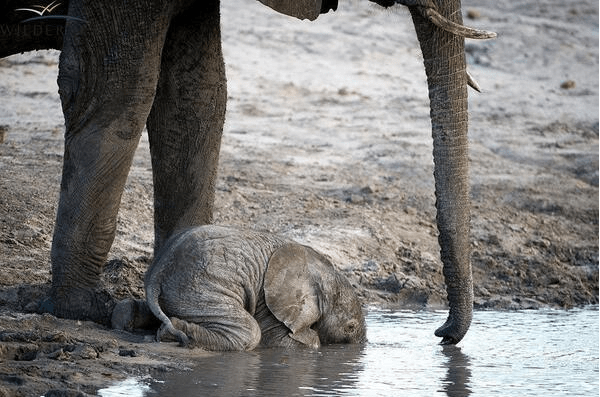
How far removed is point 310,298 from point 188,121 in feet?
4.47

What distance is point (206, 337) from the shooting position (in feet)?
21.5

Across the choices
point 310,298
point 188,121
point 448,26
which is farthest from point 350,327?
point 448,26

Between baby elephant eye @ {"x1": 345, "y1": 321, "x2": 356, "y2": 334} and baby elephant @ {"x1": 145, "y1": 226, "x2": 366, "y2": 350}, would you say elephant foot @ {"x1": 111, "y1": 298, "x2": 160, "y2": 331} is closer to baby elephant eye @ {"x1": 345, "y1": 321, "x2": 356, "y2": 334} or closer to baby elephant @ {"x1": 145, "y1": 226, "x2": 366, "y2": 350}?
baby elephant @ {"x1": 145, "y1": 226, "x2": 366, "y2": 350}

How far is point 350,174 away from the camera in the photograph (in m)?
11.6

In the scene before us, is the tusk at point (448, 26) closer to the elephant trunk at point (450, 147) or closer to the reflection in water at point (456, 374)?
the elephant trunk at point (450, 147)

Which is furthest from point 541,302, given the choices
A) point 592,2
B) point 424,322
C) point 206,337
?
point 592,2

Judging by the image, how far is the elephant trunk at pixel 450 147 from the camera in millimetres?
6664

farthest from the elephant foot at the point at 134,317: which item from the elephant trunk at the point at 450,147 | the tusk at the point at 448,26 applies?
the tusk at the point at 448,26

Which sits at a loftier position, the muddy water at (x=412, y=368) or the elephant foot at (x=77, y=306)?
the elephant foot at (x=77, y=306)

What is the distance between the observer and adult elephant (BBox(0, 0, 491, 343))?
669cm

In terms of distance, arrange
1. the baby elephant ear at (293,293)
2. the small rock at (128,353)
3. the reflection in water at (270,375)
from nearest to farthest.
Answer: the reflection in water at (270,375), the small rock at (128,353), the baby elephant ear at (293,293)

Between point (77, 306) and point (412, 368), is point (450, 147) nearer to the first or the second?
point (412, 368)

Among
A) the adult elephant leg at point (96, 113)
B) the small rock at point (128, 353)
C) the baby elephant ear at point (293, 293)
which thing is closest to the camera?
the small rock at point (128, 353)

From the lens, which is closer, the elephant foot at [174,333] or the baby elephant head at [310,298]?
the elephant foot at [174,333]
